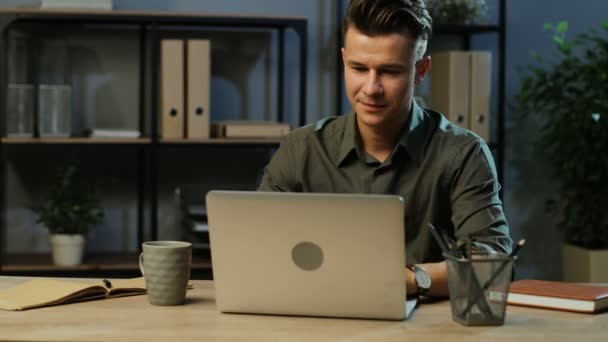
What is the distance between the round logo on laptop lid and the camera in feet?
4.83

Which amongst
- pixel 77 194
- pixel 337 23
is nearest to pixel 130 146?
pixel 77 194

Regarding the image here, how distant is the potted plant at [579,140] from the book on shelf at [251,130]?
3.29 feet

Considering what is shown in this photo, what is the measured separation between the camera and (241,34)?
3.78 meters

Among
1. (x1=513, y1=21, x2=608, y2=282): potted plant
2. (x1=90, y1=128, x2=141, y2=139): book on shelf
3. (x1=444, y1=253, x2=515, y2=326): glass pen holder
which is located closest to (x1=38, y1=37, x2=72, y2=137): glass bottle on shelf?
(x1=90, y1=128, x2=141, y2=139): book on shelf

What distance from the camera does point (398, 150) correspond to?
2043mm

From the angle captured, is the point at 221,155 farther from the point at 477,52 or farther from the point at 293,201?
the point at 293,201

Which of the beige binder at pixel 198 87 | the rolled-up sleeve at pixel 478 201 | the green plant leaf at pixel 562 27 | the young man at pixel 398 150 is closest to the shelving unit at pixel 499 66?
the green plant leaf at pixel 562 27

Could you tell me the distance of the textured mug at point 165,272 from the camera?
5.41 ft

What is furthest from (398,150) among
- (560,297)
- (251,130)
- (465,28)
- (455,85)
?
(465,28)

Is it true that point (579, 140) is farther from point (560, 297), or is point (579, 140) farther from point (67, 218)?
point (560, 297)

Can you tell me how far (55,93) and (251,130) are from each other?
2.43 ft

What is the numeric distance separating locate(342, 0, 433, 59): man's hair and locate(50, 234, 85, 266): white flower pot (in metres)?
1.84

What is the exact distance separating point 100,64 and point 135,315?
2.29 m

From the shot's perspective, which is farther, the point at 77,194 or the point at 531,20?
the point at 531,20
